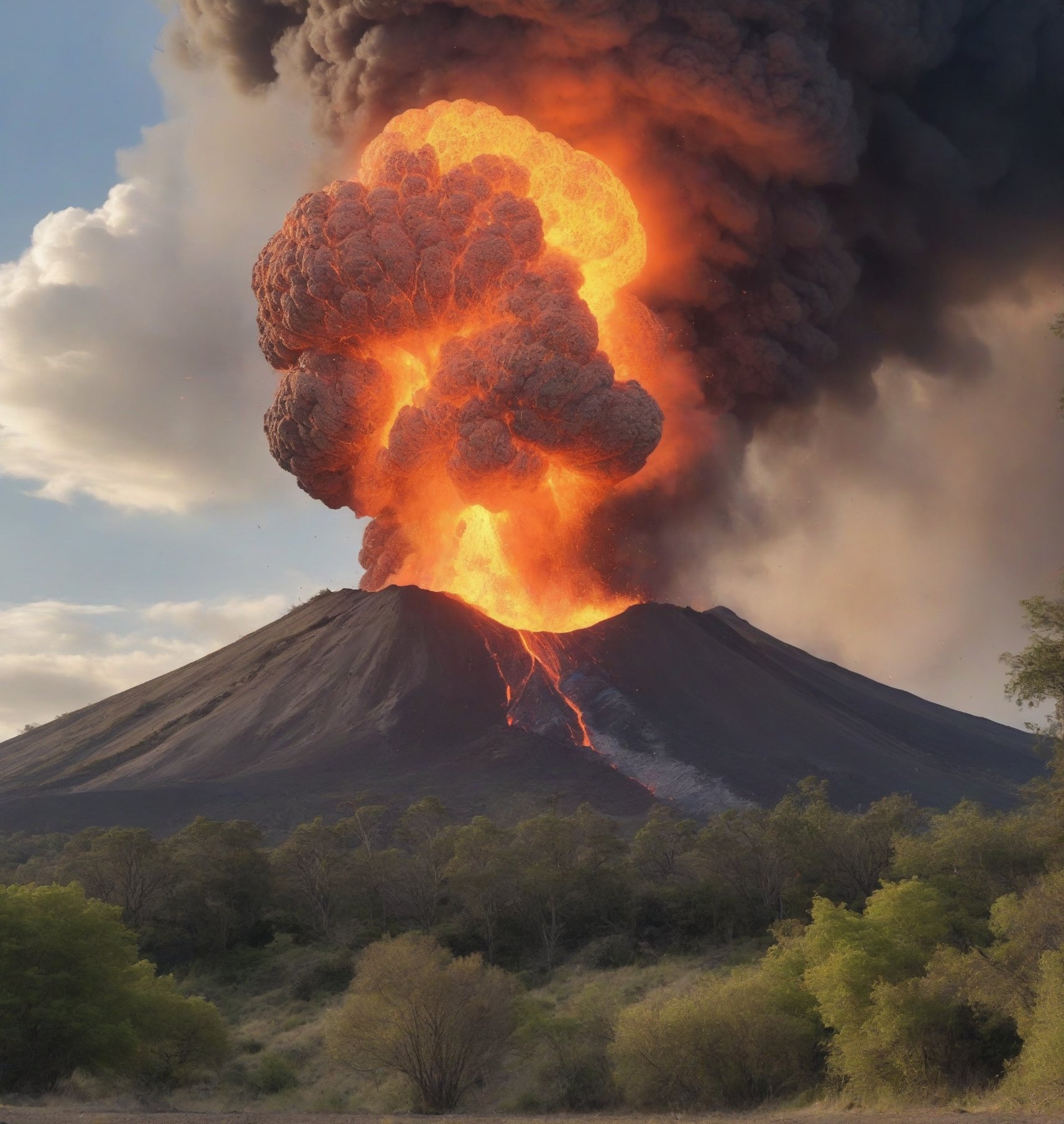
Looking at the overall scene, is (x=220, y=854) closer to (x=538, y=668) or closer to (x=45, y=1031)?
(x=45, y=1031)

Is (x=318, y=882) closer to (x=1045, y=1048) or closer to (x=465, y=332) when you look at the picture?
(x=1045, y=1048)

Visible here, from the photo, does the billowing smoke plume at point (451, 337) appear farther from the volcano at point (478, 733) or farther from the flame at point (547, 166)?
the volcano at point (478, 733)

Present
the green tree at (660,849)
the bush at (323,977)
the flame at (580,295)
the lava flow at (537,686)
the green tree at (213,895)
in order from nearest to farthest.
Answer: the bush at (323,977) → the green tree at (213,895) → the green tree at (660,849) → the flame at (580,295) → the lava flow at (537,686)

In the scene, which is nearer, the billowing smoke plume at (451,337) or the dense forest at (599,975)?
the dense forest at (599,975)

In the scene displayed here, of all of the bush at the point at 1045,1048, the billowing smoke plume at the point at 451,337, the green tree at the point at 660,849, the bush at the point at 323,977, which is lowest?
the bush at the point at 323,977

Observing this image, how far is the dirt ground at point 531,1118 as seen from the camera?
617 inches

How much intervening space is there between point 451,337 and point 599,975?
38.5m

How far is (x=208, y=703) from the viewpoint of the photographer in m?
73.6

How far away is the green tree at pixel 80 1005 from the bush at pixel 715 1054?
836 centimetres

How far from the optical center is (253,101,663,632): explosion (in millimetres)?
59875

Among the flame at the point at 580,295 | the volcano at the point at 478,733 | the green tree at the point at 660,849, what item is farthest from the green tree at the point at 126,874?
the flame at the point at 580,295

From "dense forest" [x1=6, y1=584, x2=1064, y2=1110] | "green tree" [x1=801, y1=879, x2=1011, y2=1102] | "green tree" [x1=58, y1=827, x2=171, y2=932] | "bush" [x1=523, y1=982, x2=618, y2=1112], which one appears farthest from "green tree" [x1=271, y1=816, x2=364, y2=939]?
"green tree" [x1=801, y1=879, x2=1011, y2=1102]

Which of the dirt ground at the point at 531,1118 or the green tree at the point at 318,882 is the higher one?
the green tree at the point at 318,882

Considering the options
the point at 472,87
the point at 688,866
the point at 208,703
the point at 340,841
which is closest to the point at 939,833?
the point at 688,866
